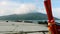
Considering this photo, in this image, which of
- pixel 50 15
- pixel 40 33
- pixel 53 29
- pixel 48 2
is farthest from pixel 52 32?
pixel 40 33

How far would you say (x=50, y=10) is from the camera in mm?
2168

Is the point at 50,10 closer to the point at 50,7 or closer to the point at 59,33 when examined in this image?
the point at 50,7

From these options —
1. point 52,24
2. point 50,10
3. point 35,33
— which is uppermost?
point 50,10

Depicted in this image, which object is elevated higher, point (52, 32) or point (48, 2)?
point (48, 2)

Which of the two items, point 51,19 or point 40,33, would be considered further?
point 40,33

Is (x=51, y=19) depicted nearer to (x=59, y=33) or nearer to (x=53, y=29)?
(x=53, y=29)

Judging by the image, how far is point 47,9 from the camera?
214 centimetres

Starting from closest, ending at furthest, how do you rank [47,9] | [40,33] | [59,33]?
1. [47,9]
2. [59,33]
3. [40,33]

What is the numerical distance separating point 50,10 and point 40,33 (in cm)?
384

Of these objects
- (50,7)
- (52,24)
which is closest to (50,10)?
(50,7)

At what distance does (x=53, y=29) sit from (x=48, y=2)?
0.38 metres

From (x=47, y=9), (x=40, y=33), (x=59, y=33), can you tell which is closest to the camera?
(x=47, y=9)

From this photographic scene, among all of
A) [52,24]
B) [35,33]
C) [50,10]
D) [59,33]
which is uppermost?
[50,10]

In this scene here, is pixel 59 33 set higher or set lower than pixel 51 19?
lower
